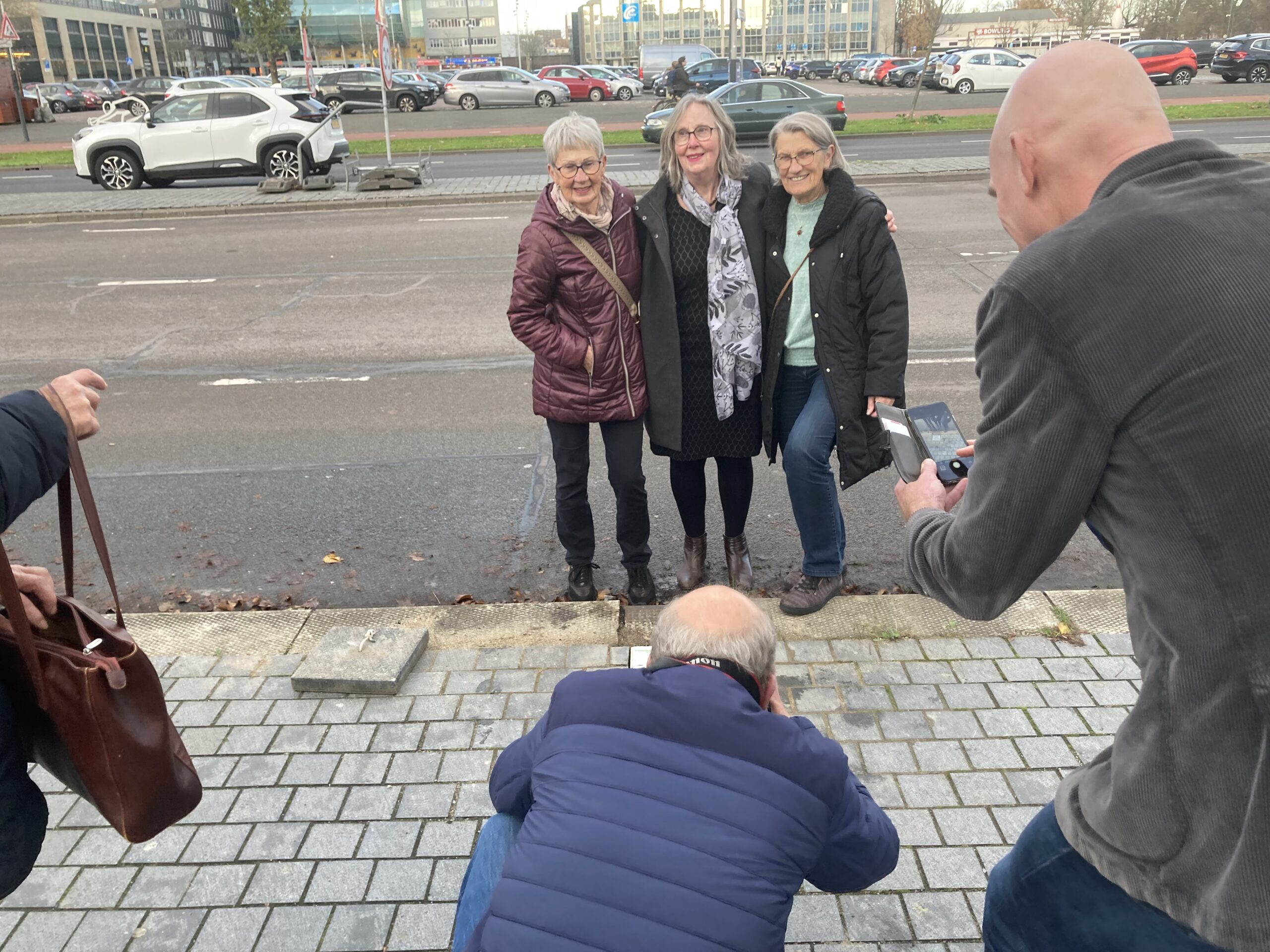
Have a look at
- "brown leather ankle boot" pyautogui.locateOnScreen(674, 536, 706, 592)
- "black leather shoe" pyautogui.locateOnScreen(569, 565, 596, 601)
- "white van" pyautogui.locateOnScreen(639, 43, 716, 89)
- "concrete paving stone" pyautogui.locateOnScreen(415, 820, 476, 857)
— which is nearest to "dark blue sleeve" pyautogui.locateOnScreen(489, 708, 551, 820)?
"concrete paving stone" pyautogui.locateOnScreen(415, 820, 476, 857)

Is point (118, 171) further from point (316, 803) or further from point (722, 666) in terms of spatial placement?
point (722, 666)

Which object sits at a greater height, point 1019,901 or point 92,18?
point 92,18

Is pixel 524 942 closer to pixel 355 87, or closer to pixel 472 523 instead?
pixel 472 523

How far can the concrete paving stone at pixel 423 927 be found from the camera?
2635 mm

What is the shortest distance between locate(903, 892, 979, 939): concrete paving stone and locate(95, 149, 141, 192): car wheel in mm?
20068

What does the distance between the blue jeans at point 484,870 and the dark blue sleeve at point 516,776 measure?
6 cm

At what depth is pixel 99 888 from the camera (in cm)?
285

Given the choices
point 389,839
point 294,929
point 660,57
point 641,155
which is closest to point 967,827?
point 389,839

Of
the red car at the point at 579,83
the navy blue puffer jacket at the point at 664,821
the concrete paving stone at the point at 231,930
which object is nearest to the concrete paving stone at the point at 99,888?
the concrete paving stone at the point at 231,930

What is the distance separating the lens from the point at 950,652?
385 centimetres

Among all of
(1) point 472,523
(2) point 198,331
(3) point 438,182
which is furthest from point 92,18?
(1) point 472,523

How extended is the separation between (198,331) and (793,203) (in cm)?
696

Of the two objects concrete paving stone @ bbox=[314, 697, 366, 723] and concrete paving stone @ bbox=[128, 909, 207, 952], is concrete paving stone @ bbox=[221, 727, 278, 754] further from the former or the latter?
concrete paving stone @ bbox=[128, 909, 207, 952]

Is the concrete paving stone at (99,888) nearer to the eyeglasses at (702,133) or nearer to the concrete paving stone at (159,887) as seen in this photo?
the concrete paving stone at (159,887)
